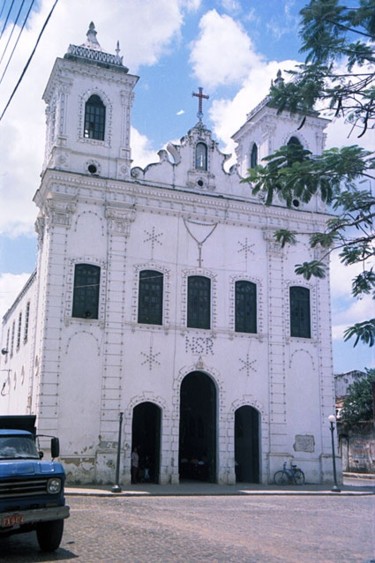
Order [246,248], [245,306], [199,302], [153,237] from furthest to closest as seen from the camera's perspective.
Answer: [246,248]
[245,306]
[199,302]
[153,237]

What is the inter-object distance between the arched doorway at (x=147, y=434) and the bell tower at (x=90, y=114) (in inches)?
383

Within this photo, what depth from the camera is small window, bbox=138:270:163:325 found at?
26094mm

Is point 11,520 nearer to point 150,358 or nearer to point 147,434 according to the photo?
point 150,358

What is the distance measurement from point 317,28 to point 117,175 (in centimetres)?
1816

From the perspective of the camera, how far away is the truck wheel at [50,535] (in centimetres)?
1052

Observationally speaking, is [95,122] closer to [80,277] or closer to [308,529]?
[80,277]

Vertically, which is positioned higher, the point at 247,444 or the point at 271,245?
the point at 271,245

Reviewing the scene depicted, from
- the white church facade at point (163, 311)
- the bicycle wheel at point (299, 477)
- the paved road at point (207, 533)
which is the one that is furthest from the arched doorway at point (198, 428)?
the paved road at point (207, 533)

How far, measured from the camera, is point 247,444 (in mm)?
27703

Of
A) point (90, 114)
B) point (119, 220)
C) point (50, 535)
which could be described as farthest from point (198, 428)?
point (50, 535)

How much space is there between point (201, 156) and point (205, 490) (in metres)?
14.2

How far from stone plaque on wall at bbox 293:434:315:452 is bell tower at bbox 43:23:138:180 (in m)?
13.0

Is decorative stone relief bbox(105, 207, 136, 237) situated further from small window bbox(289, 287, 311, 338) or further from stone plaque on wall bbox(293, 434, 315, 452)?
stone plaque on wall bbox(293, 434, 315, 452)

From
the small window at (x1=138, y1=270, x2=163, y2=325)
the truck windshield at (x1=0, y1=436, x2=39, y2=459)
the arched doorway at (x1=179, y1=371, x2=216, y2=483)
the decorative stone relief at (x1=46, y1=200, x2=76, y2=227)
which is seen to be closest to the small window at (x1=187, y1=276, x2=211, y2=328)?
the small window at (x1=138, y1=270, x2=163, y2=325)
